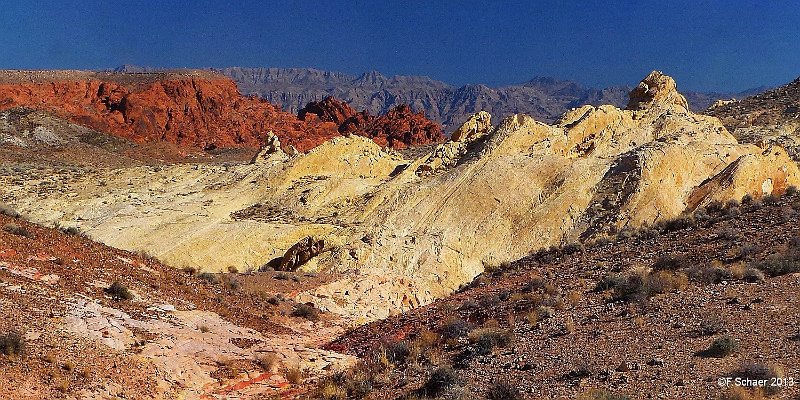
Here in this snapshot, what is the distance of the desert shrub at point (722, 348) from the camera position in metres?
9.41

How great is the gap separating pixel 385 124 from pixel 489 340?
110 meters

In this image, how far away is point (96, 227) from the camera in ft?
95.9

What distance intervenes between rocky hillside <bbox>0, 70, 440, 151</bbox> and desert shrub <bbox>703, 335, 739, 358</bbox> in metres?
87.5

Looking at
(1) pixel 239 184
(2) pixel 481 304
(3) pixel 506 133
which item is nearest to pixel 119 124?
(1) pixel 239 184

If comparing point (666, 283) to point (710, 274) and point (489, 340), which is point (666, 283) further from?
point (489, 340)

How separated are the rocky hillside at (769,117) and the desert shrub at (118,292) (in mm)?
32309

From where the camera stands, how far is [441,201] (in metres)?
27.9

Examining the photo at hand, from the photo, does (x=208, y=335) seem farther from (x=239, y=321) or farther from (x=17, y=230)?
(x=17, y=230)

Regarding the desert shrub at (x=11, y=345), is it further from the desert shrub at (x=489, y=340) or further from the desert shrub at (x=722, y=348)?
the desert shrub at (x=722, y=348)

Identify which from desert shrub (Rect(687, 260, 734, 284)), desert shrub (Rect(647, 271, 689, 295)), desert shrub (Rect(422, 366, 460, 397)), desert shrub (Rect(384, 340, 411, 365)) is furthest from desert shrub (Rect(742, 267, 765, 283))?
desert shrub (Rect(384, 340, 411, 365))

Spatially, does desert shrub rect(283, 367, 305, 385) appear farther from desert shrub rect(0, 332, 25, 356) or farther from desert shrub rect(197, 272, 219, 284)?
desert shrub rect(197, 272, 219, 284)

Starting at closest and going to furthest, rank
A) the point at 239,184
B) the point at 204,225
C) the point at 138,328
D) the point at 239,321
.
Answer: the point at 138,328 → the point at 239,321 → the point at 204,225 → the point at 239,184

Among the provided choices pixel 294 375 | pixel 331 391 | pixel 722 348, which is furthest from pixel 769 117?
pixel 331 391

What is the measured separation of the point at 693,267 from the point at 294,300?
1139 centimetres
